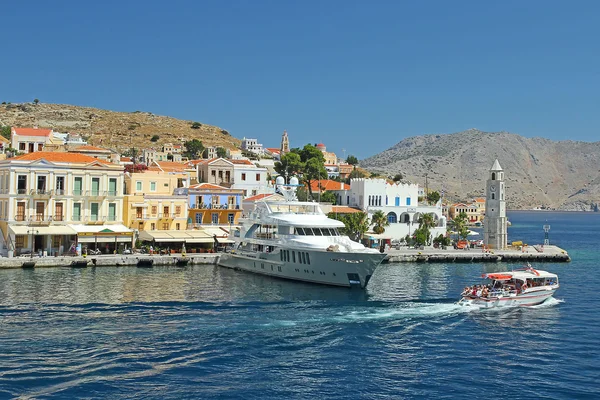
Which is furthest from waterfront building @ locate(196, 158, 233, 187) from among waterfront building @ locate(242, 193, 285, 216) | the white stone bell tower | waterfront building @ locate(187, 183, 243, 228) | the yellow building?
the white stone bell tower

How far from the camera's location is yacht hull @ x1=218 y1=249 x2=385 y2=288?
44.2 meters

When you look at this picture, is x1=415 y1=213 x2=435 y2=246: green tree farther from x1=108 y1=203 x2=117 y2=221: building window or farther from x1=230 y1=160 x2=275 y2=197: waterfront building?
x1=108 y1=203 x2=117 y2=221: building window

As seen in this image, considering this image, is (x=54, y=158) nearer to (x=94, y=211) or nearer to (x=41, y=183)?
(x=41, y=183)

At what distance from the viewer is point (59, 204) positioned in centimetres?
5909

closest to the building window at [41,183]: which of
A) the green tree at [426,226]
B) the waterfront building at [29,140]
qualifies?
the waterfront building at [29,140]

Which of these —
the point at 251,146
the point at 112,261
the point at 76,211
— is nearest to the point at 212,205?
the point at 76,211

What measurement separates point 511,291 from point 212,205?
39273mm

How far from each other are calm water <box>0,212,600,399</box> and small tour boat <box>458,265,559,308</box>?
92 cm

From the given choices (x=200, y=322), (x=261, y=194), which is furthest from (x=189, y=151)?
(x=200, y=322)

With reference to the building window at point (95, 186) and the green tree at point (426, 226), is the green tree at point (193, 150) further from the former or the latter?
the building window at point (95, 186)

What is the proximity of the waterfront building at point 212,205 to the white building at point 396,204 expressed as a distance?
52.1 ft

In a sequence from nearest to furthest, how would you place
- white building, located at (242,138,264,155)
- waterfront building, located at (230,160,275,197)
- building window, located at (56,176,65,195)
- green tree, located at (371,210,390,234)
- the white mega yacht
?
the white mega yacht, building window, located at (56,176,65,195), green tree, located at (371,210,390,234), waterfront building, located at (230,160,275,197), white building, located at (242,138,264,155)

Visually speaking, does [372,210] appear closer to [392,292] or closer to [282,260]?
[282,260]

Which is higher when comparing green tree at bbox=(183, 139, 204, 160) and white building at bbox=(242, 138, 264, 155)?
white building at bbox=(242, 138, 264, 155)
